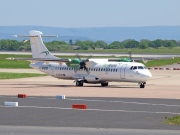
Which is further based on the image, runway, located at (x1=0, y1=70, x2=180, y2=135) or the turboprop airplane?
the turboprop airplane

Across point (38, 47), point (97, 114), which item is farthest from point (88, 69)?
point (97, 114)

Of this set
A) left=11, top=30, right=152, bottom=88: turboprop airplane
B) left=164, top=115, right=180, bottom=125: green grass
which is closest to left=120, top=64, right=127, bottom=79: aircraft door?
left=11, top=30, right=152, bottom=88: turboprop airplane

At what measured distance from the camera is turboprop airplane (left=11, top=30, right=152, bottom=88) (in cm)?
4950

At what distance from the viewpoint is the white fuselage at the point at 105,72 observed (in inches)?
1941

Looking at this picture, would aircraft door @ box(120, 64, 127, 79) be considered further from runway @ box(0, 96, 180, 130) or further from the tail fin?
A: runway @ box(0, 96, 180, 130)

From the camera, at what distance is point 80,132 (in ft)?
72.4

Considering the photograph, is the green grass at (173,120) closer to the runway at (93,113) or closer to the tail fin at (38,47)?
the runway at (93,113)

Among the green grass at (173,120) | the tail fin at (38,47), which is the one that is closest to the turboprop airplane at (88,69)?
the tail fin at (38,47)

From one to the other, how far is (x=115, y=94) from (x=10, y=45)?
15719 cm

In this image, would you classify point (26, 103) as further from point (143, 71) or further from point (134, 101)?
point (143, 71)

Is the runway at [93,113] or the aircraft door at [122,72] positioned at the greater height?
the aircraft door at [122,72]

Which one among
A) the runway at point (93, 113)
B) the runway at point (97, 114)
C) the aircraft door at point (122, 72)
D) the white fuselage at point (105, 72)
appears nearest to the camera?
the runway at point (97, 114)

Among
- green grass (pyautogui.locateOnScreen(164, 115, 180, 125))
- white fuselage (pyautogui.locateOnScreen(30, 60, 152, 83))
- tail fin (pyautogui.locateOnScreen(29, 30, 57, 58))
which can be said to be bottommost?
green grass (pyautogui.locateOnScreen(164, 115, 180, 125))

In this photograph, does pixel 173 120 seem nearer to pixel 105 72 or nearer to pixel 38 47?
pixel 105 72
